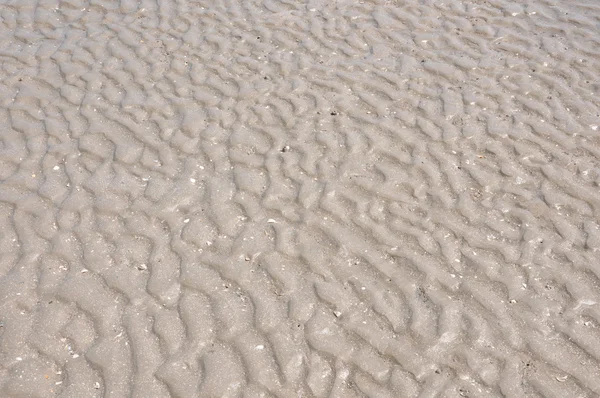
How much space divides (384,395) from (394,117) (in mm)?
2912

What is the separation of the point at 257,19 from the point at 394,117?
2.55 metres

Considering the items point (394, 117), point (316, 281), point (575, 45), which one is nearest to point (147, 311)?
point (316, 281)

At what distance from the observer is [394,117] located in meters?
6.06

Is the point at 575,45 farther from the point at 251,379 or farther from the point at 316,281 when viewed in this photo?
the point at 251,379

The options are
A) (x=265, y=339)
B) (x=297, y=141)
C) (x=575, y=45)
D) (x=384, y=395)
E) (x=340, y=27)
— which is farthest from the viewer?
(x=340, y=27)

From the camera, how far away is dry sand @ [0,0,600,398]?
397 cm

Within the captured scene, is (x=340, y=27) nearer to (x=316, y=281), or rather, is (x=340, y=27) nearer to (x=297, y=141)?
(x=297, y=141)

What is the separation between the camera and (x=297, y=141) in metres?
5.79

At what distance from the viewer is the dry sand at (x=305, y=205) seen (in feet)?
13.0

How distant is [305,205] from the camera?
509 cm

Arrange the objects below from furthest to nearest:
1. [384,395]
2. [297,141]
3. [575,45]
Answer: [575,45] → [297,141] → [384,395]

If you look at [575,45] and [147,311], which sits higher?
[575,45]

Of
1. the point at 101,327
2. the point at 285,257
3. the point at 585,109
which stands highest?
the point at 585,109

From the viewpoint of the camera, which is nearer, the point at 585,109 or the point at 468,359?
the point at 468,359
